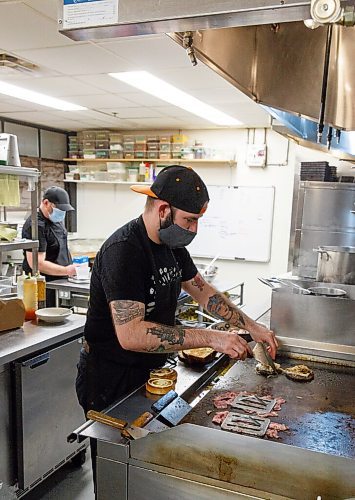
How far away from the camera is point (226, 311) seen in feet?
7.11

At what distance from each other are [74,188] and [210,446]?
244 inches

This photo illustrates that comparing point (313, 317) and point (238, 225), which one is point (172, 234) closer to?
point (313, 317)

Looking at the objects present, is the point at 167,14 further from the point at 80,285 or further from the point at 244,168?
the point at 244,168

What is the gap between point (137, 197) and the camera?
6.62m

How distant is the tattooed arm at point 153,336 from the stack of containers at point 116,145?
5085 millimetres

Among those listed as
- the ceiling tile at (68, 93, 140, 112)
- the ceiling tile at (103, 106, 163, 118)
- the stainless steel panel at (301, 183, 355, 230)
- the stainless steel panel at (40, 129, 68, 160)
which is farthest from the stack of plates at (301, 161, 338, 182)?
the stainless steel panel at (40, 129, 68, 160)

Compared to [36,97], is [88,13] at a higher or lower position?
lower

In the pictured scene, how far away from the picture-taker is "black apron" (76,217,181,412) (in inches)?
A: 71.0

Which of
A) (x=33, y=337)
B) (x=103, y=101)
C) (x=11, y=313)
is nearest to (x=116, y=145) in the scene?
(x=103, y=101)

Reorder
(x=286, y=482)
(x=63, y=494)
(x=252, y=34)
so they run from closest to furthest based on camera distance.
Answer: (x=286, y=482) → (x=252, y=34) → (x=63, y=494)

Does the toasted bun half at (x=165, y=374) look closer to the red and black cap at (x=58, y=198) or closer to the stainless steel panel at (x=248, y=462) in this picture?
the stainless steel panel at (x=248, y=462)

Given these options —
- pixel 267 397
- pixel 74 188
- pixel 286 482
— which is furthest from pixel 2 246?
pixel 74 188

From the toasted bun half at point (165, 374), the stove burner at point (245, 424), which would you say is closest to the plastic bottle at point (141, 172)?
the toasted bun half at point (165, 374)

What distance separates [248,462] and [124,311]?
0.64 meters
